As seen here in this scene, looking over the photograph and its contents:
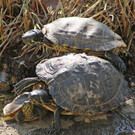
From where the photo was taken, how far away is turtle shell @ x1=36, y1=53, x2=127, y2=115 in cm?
265

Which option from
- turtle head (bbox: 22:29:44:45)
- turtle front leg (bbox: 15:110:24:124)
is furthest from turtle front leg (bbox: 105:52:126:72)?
turtle front leg (bbox: 15:110:24:124)

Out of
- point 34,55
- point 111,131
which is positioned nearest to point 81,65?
point 111,131

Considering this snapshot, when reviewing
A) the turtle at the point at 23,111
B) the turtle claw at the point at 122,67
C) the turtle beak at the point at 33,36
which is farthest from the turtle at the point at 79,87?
the turtle beak at the point at 33,36

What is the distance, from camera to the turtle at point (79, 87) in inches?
104

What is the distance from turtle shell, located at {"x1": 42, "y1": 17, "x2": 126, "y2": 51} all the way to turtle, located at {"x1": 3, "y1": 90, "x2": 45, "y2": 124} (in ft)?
3.60

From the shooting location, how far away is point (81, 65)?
2.80 metres

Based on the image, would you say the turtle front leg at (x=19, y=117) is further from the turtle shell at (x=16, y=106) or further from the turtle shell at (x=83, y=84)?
the turtle shell at (x=83, y=84)

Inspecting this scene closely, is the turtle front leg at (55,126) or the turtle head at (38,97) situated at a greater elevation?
the turtle head at (38,97)

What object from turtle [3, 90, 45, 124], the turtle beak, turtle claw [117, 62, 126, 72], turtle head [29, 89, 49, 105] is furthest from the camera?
the turtle beak

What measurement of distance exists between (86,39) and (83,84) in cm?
95

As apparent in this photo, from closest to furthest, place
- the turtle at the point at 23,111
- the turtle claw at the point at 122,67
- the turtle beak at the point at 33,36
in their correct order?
the turtle at the point at 23,111 < the turtle claw at the point at 122,67 < the turtle beak at the point at 33,36

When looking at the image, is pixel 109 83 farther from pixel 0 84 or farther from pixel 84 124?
pixel 0 84

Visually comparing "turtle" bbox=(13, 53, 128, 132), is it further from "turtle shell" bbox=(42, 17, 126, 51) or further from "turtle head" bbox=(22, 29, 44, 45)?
"turtle head" bbox=(22, 29, 44, 45)

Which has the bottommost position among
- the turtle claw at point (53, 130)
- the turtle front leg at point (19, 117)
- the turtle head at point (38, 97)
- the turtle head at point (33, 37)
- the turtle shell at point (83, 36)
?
the turtle claw at point (53, 130)
